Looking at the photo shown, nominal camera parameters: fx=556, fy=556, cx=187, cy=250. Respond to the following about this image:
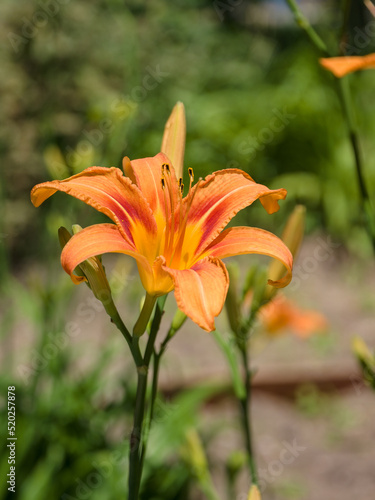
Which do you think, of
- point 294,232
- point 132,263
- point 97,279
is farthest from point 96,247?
point 132,263

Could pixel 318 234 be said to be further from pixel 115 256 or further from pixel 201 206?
pixel 201 206

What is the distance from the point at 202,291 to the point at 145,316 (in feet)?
0.35

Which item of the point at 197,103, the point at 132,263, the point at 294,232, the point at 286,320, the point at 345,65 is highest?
the point at 345,65

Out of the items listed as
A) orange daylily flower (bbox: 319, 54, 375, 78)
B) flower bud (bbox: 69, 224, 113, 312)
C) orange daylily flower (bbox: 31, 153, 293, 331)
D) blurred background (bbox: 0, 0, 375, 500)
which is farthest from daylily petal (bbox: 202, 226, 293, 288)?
blurred background (bbox: 0, 0, 375, 500)

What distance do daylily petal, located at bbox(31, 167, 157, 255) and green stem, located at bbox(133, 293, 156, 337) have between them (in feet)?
0.22

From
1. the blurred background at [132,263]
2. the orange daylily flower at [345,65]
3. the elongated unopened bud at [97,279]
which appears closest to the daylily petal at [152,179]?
the elongated unopened bud at [97,279]

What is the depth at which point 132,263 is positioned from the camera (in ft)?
11.1

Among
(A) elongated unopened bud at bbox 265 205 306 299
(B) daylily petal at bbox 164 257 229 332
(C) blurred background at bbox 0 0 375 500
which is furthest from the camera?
(C) blurred background at bbox 0 0 375 500

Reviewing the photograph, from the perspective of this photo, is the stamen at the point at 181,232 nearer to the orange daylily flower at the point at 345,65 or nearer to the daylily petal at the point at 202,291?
the daylily petal at the point at 202,291

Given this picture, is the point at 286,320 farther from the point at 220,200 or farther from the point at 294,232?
the point at 220,200

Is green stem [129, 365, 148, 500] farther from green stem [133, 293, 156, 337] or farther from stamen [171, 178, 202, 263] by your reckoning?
stamen [171, 178, 202, 263]

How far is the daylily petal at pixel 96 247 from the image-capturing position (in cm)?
52

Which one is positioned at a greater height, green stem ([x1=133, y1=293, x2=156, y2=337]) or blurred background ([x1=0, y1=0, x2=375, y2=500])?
green stem ([x1=133, y1=293, x2=156, y2=337])

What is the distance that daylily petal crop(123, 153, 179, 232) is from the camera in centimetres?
68
